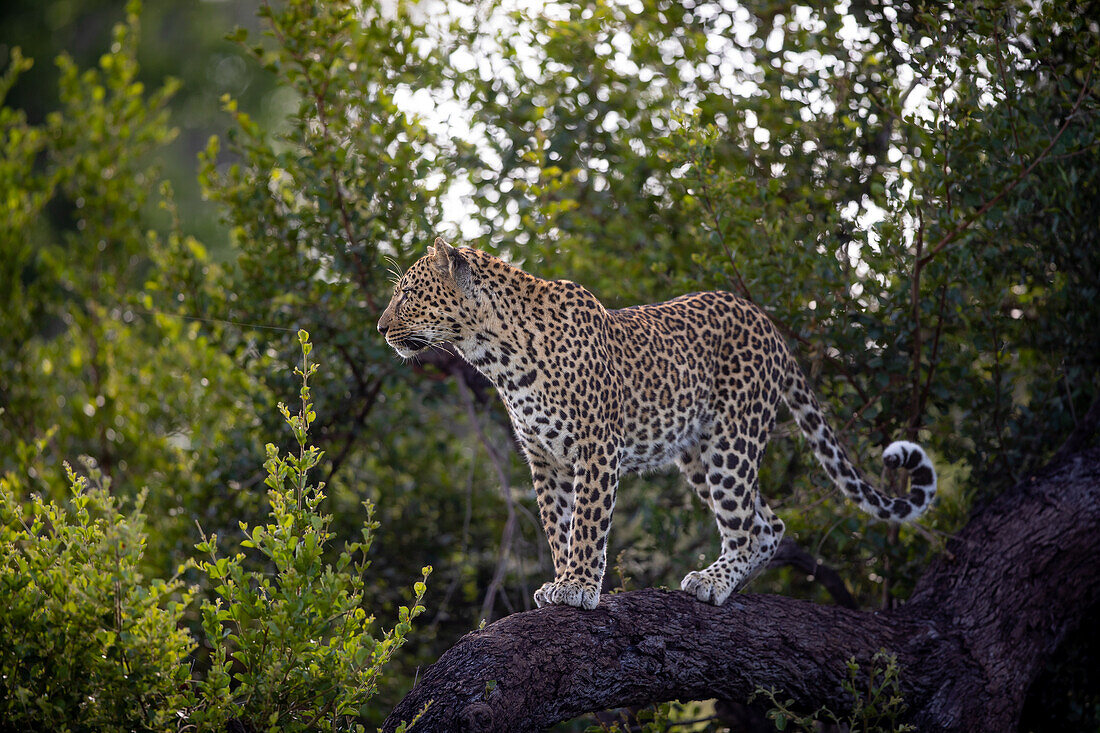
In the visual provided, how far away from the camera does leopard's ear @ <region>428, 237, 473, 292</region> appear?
498cm

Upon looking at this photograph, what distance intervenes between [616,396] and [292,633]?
6.99ft

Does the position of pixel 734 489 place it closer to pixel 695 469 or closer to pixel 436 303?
pixel 695 469

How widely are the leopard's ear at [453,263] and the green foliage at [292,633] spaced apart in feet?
4.22

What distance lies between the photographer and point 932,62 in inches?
216

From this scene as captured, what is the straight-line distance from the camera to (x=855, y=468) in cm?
589

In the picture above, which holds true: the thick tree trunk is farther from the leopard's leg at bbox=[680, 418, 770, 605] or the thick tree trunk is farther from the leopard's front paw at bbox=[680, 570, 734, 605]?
the leopard's leg at bbox=[680, 418, 770, 605]

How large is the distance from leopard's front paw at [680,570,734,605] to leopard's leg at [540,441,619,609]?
0.62m


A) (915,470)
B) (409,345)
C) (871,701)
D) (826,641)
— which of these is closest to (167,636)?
(409,345)

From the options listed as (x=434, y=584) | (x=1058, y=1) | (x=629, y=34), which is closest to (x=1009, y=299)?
(x=1058, y=1)

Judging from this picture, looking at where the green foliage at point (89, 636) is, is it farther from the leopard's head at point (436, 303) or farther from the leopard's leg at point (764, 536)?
the leopard's leg at point (764, 536)

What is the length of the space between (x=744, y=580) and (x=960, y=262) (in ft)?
7.48

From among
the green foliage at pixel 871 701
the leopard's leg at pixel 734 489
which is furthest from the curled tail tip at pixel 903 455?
the green foliage at pixel 871 701

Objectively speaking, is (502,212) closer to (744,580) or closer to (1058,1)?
(744,580)

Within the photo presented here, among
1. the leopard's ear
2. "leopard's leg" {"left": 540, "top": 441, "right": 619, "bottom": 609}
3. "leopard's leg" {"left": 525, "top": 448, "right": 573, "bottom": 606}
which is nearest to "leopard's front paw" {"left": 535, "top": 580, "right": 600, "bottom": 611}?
"leopard's leg" {"left": 540, "top": 441, "right": 619, "bottom": 609}
